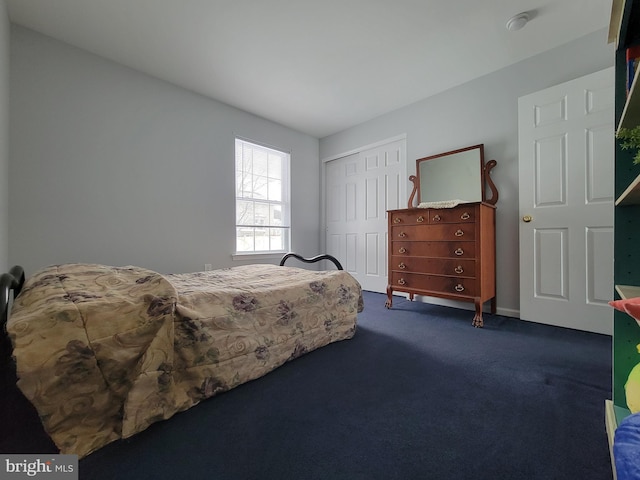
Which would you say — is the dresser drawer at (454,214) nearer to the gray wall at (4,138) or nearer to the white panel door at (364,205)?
the white panel door at (364,205)

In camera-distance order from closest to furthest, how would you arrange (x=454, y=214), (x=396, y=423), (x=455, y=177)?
(x=396, y=423) → (x=454, y=214) → (x=455, y=177)

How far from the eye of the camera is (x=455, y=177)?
2.89 meters

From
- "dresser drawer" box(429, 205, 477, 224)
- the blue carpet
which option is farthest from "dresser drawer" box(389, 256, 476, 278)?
the blue carpet

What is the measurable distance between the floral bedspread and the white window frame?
2.16m

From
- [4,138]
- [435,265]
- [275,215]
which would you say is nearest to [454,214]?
[435,265]

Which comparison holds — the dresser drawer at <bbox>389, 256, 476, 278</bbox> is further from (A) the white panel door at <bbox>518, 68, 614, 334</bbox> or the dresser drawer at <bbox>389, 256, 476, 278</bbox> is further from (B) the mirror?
(B) the mirror

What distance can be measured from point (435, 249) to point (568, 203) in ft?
3.64

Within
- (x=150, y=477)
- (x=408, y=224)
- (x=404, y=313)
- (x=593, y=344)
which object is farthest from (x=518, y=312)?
(x=150, y=477)

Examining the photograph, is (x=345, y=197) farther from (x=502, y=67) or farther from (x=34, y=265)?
(x=34, y=265)

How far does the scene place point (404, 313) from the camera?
2.69m

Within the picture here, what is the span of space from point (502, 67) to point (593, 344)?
2620 millimetres

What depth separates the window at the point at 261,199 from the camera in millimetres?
3562

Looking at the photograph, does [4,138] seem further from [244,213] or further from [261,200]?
[261,200]

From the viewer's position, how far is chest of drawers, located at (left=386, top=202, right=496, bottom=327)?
90.8 inches
